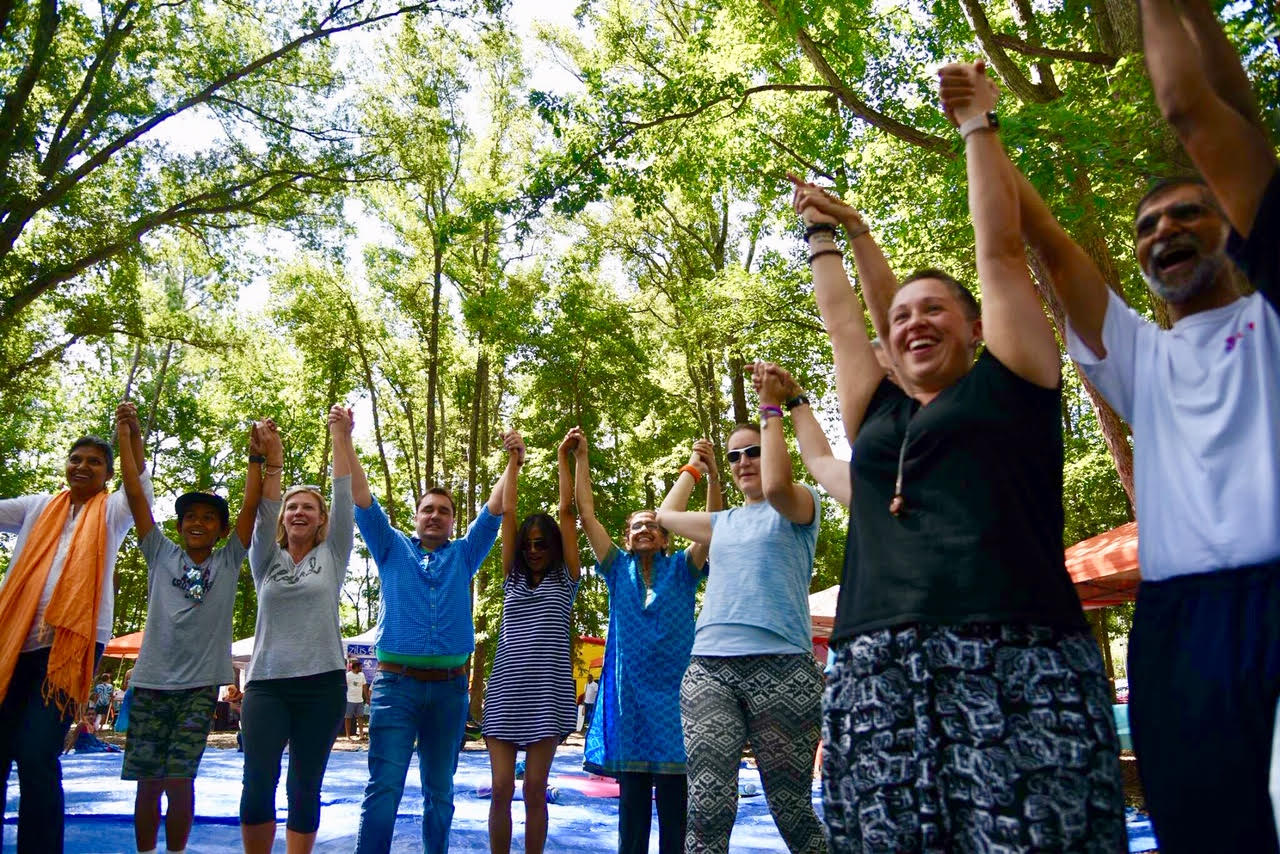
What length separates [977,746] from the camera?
5.62 feet

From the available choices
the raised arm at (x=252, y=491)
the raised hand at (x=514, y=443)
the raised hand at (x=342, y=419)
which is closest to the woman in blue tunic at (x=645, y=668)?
the raised hand at (x=514, y=443)

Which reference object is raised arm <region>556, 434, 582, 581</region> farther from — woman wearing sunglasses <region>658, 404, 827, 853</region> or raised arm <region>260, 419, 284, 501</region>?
raised arm <region>260, 419, 284, 501</region>

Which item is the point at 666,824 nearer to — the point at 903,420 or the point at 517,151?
the point at 903,420

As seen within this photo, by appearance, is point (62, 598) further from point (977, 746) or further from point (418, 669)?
point (977, 746)

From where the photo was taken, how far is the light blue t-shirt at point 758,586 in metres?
3.81

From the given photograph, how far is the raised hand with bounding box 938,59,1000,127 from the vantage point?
2.07 meters

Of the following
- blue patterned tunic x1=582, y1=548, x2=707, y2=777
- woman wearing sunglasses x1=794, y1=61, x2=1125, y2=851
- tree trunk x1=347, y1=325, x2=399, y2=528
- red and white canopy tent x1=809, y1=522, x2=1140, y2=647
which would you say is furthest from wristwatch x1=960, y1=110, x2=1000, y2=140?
tree trunk x1=347, y1=325, x2=399, y2=528

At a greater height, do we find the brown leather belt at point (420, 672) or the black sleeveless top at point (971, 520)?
the black sleeveless top at point (971, 520)

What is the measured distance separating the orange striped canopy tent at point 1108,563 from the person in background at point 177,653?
826cm

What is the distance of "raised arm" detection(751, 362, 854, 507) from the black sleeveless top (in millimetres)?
435

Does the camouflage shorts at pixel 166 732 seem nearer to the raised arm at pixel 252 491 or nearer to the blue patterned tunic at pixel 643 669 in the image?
the raised arm at pixel 252 491

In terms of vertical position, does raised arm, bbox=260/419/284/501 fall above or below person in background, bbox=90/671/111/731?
above

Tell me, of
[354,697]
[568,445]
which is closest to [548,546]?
[568,445]

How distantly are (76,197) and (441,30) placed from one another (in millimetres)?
5667
